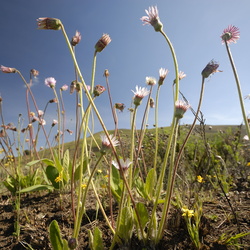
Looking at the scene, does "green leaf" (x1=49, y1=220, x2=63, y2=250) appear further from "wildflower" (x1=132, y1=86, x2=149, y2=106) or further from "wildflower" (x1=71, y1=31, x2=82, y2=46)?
"wildflower" (x1=71, y1=31, x2=82, y2=46)

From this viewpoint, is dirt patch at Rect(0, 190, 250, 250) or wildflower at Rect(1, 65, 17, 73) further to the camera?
wildflower at Rect(1, 65, 17, 73)

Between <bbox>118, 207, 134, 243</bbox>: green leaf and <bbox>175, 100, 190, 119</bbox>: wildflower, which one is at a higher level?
<bbox>175, 100, 190, 119</bbox>: wildflower

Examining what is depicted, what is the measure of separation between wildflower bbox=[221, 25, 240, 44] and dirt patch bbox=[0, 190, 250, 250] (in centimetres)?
106

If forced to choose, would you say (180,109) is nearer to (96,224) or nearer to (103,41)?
(103,41)

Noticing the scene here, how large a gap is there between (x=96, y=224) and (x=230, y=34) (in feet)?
4.83

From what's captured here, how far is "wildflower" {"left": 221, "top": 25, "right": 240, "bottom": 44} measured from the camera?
45.1 inches

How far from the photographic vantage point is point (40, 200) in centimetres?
216

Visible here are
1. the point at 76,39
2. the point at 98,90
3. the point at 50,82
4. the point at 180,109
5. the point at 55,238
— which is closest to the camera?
the point at 180,109

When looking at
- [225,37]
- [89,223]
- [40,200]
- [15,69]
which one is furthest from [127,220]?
[15,69]

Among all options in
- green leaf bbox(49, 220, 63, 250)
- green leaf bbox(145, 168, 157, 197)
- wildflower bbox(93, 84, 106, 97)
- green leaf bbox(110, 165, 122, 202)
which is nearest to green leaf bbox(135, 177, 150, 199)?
green leaf bbox(145, 168, 157, 197)

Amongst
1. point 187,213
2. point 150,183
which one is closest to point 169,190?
point 187,213

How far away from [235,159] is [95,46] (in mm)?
3273

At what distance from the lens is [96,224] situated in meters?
1.54

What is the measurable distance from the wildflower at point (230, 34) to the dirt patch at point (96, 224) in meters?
1.06
